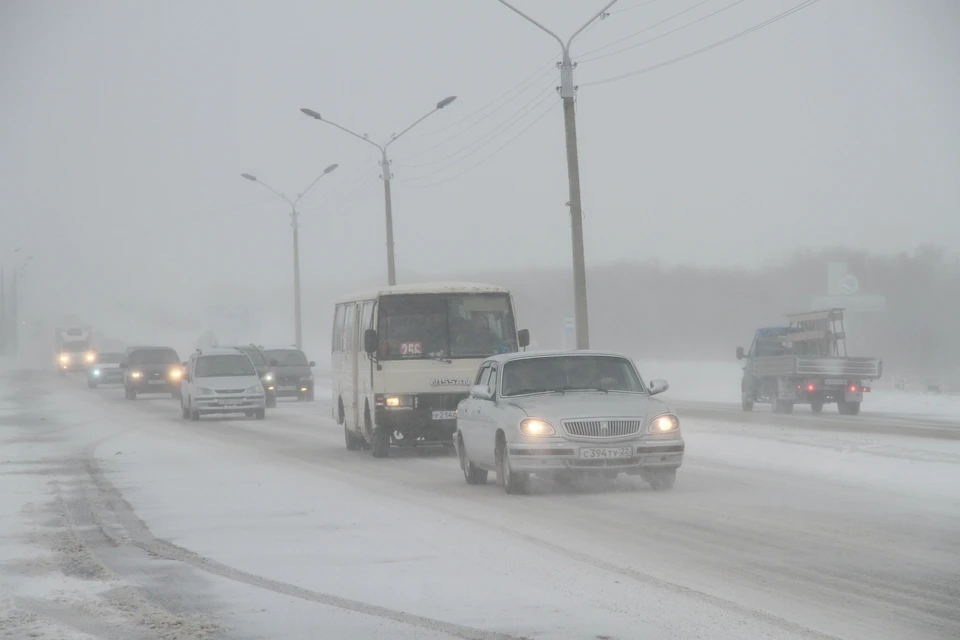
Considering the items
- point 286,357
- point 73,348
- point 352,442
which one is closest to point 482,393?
point 352,442

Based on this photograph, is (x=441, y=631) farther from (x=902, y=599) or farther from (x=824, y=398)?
(x=824, y=398)

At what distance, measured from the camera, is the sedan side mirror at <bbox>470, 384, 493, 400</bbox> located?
1639 centimetres

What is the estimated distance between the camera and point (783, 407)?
35.7 m

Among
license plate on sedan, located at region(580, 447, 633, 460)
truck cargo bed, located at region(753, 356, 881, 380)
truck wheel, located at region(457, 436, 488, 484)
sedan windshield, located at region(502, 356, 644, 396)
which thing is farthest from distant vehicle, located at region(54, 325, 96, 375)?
license plate on sedan, located at region(580, 447, 633, 460)

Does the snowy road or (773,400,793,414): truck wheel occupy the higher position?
(773,400,793,414): truck wheel

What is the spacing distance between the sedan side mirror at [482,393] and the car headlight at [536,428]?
1310 mm

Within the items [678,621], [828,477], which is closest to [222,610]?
[678,621]

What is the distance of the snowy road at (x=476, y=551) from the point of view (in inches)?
312

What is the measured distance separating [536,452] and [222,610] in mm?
6861

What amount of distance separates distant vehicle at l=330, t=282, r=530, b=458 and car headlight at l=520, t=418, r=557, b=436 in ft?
21.0

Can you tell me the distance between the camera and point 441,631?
7570 mm

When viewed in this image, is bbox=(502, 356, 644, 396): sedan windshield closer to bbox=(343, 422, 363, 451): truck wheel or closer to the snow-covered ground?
bbox=(343, 422, 363, 451): truck wheel

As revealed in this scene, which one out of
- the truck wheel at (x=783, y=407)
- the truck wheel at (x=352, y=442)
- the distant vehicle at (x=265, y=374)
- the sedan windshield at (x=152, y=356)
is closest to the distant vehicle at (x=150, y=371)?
the sedan windshield at (x=152, y=356)

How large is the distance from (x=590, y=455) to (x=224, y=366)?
2267 cm
